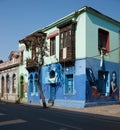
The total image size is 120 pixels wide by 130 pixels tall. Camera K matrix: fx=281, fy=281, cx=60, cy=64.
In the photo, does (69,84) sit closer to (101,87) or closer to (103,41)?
(101,87)

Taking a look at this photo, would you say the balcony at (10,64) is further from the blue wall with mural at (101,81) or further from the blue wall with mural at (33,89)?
the blue wall with mural at (101,81)

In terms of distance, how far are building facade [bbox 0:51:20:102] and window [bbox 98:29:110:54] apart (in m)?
15.7

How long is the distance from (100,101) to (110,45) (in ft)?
19.5

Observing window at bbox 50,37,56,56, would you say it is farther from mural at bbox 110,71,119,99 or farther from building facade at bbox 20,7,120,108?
mural at bbox 110,71,119,99

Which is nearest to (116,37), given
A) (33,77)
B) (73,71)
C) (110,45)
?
(110,45)

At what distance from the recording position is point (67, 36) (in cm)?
2719

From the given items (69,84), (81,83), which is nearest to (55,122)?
(81,83)

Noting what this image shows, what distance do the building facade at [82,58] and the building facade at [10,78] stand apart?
11150 millimetres

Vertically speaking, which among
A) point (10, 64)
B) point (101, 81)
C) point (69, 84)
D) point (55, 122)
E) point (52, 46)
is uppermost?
point (52, 46)

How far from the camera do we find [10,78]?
4328 cm

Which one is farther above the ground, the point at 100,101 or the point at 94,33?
the point at 94,33

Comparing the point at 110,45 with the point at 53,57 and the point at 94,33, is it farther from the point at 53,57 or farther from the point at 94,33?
the point at 53,57

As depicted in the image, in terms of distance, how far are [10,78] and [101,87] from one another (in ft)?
65.2

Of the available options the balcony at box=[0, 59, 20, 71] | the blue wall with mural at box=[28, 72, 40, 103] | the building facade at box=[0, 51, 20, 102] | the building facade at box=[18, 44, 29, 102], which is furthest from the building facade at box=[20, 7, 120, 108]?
the building facade at box=[0, 51, 20, 102]
